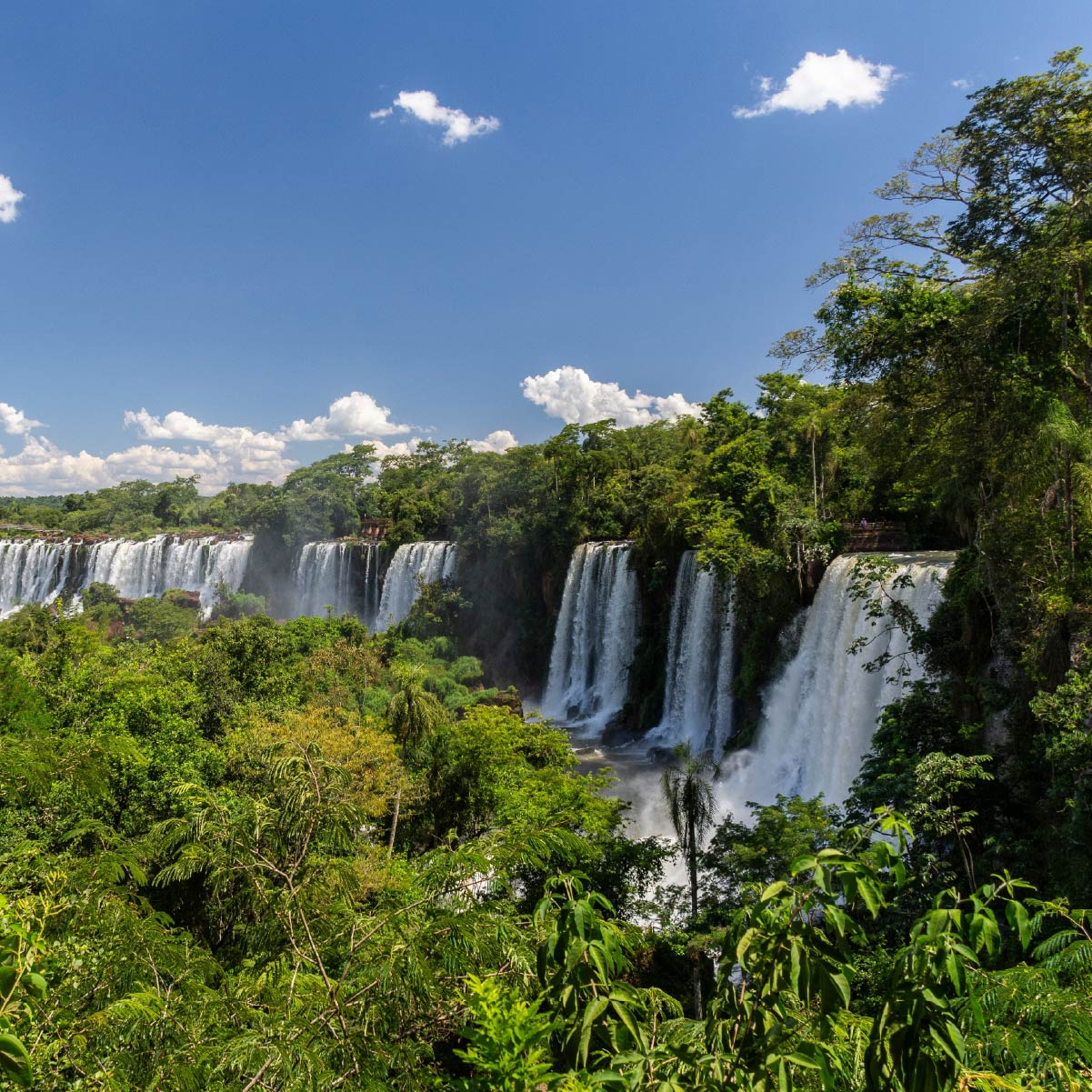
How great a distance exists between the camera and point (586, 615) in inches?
1132

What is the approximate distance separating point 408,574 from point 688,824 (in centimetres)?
2942

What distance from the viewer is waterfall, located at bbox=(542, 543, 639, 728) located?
27219mm

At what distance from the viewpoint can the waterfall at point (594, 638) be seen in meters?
27.2

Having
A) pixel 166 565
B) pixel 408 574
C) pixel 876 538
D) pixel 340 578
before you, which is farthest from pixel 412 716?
pixel 166 565

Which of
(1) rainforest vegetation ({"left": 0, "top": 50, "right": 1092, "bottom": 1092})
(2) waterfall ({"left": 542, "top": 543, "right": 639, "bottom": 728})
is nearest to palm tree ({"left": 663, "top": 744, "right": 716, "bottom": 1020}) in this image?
(1) rainforest vegetation ({"left": 0, "top": 50, "right": 1092, "bottom": 1092})

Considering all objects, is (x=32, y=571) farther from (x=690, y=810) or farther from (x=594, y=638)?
(x=690, y=810)

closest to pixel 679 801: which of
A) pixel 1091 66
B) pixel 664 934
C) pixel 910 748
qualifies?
pixel 664 934

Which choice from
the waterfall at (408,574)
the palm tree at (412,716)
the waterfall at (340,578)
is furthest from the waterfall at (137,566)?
the palm tree at (412,716)

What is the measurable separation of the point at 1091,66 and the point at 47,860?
49.7ft

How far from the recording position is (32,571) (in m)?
49.7

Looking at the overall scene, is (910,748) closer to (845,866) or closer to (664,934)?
(664,934)

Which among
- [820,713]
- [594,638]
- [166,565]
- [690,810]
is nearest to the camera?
[690,810]

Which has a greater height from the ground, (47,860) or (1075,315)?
(1075,315)

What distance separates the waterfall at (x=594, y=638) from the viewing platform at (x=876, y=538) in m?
9.05
